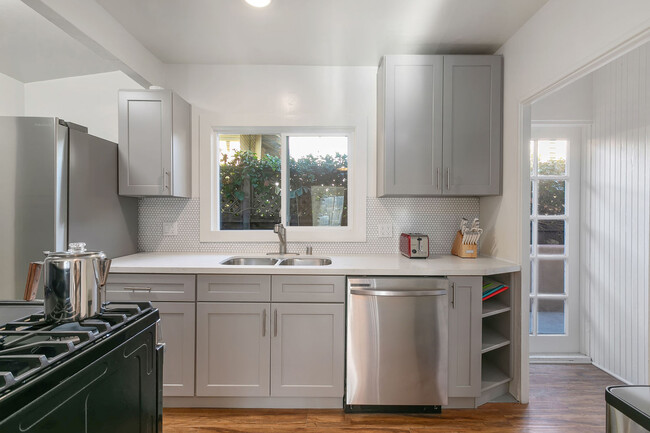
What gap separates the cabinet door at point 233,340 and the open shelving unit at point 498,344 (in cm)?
143

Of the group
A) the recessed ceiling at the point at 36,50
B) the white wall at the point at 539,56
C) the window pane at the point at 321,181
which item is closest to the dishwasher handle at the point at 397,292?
the white wall at the point at 539,56

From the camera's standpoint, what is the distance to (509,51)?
2418 mm

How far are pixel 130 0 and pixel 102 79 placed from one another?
1083mm

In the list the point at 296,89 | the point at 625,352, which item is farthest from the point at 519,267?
the point at 296,89

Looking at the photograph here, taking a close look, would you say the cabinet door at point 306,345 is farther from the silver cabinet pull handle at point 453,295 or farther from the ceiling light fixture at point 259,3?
the ceiling light fixture at point 259,3

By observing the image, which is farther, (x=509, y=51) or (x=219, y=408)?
(x=509, y=51)

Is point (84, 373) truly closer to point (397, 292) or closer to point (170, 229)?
point (397, 292)

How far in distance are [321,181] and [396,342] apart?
1.48 m

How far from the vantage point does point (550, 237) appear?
9.50 feet

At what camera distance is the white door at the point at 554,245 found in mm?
2871

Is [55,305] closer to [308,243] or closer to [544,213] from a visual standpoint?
[308,243]

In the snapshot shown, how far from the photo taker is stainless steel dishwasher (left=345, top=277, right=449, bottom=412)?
2062 mm

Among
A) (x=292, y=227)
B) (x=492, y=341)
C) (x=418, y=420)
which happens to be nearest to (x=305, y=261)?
(x=292, y=227)

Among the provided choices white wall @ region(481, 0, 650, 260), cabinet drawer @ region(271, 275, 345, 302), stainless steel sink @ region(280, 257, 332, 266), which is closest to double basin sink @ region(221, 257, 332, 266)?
stainless steel sink @ region(280, 257, 332, 266)
